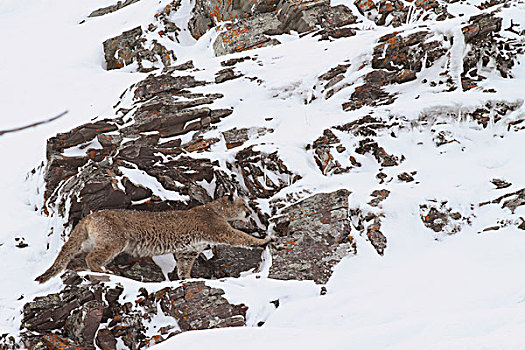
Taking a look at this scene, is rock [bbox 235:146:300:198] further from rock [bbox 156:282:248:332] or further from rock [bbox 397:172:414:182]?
rock [bbox 156:282:248:332]

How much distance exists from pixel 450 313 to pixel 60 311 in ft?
16.6

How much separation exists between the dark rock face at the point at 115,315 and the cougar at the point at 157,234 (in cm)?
71

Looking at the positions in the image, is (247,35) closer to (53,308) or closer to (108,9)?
(108,9)

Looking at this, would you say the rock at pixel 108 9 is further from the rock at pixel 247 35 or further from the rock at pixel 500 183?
the rock at pixel 500 183

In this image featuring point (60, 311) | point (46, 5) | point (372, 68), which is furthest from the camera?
point (46, 5)

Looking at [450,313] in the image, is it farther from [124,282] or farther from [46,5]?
[46,5]

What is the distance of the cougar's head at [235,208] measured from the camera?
29.2ft

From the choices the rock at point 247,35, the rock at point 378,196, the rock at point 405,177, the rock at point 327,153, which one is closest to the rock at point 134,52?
the rock at point 247,35

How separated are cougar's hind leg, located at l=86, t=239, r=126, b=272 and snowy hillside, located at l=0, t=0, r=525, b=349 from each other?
31cm

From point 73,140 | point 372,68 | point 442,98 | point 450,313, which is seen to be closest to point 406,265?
point 450,313

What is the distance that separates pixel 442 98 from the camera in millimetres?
10297

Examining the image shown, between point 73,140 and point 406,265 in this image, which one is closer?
point 406,265

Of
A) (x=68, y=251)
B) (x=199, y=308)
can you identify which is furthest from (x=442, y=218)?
(x=68, y=251)

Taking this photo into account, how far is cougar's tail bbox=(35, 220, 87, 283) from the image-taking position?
279 inches
